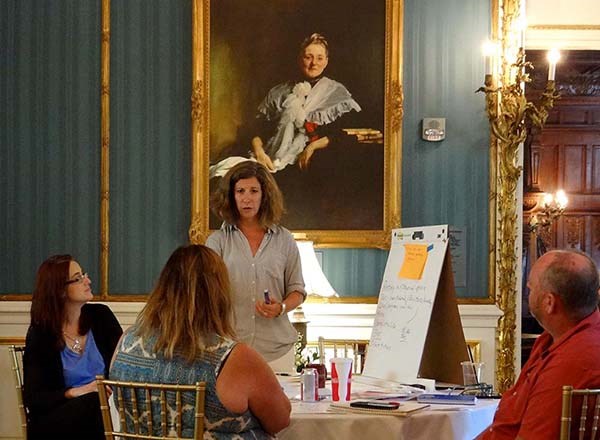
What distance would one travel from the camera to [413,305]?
13.2 ft

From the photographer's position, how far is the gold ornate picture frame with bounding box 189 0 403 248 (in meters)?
5.83

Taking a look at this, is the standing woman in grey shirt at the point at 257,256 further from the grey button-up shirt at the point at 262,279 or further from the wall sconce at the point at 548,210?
the wall sconce at the point at 548,210

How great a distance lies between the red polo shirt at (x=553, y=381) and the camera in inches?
108

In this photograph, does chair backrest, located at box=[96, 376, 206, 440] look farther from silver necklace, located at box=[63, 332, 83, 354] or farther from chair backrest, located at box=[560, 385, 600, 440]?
silver necklace, located at box=[63, 332, 83, 354]

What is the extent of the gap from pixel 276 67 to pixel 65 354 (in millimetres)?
2483

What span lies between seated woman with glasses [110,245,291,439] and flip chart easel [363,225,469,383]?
3.97ft

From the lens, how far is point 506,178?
5.86 meters

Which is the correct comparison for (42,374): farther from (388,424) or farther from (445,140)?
(445,140)

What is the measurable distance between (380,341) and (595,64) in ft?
23.3

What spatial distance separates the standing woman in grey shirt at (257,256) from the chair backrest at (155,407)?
4.12 ft

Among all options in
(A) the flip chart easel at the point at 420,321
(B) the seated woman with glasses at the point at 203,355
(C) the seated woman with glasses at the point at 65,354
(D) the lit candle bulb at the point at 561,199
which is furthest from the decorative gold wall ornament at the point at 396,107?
(D) the lit candle bulb at the point at 561,199

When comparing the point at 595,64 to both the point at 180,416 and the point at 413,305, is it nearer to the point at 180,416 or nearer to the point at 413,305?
the point at 413,305

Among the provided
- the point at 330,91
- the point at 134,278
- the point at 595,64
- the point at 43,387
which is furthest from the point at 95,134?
the point at 595,64

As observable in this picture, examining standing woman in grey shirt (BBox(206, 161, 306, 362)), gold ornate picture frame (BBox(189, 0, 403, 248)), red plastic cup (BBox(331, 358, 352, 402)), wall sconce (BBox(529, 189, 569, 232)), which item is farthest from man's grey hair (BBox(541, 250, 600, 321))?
wall sconce (BBox(529, 189, 569, 232))
